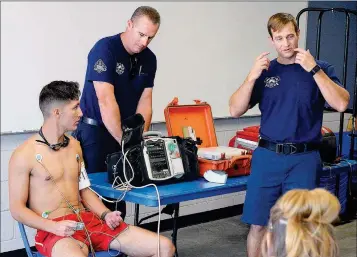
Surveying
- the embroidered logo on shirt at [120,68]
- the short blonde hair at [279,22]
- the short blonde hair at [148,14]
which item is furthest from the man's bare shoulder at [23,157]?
the short blonde hair at [279,22]

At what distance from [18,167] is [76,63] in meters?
1.36

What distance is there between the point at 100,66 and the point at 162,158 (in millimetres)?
617

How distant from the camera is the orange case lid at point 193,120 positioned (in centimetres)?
369

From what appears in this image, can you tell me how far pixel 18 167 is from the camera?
2.50m

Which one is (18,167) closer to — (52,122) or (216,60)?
(52,122)

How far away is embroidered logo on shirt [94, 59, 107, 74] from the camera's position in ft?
10.1

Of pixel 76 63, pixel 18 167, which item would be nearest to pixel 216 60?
pixel 76 63

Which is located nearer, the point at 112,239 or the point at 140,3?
the point at 112,239

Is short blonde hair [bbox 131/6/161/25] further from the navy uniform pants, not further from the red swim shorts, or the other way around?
the red swim shorts

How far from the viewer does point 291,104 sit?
283 centimetres

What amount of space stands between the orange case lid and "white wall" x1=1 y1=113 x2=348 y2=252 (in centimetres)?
48

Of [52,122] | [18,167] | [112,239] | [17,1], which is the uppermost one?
[17,1]

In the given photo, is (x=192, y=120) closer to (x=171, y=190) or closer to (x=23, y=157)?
(x=171, y=190)

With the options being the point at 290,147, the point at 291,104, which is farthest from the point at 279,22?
the point at 290,147
